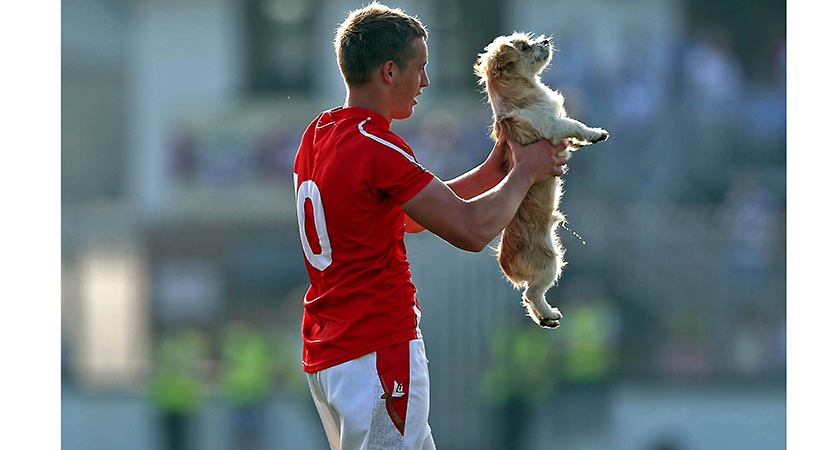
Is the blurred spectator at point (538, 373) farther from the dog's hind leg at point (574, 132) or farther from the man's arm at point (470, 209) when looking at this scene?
the man's arm at point (470, 209)

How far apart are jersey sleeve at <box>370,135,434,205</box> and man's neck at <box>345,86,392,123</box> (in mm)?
171

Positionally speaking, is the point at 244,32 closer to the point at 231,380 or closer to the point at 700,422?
the point at 231,380

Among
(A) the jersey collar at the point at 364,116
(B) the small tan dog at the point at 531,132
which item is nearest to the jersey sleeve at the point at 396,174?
(A) the jersey collar at the point at 364,116

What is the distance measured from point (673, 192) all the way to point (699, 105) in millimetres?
1180

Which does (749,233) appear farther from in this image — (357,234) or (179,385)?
(357,234)

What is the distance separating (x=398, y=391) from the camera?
3.37 metres

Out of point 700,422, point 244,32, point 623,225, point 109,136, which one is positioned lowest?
point 700,422

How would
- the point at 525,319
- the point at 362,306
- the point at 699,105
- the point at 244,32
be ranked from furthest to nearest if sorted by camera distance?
1. the point at 244,32
2. the point at 699,105
3. the point at 525,319
4. the point at 362,306

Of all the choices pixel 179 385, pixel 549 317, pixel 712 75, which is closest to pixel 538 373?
pixel 179 385

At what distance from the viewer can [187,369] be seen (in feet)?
51.7

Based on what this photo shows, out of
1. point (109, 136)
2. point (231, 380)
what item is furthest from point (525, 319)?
point (109, 136)

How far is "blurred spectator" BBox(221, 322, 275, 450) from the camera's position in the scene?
598 inches

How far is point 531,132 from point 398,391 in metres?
0.82

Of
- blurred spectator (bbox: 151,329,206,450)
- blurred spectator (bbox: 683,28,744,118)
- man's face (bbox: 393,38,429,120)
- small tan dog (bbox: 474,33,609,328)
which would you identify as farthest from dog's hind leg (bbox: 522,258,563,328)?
blurred spectator (bbox: 683,28,744,118)
